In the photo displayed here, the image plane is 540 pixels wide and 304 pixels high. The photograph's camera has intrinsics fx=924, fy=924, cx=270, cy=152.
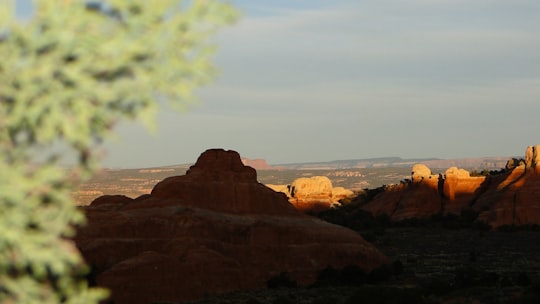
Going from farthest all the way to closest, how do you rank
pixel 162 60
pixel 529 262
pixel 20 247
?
1. pixel 529 262
2. pixel 162 60
3. pixel 20 247

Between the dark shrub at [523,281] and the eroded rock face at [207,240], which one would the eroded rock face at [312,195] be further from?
the dark shrub at [523,281]

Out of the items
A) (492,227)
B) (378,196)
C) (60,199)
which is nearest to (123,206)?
(60,199)

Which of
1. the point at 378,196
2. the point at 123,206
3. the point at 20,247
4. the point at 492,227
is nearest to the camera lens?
the point at 20,247

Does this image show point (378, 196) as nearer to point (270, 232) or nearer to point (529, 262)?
point (529, 262)

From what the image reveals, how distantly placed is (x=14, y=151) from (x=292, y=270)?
138ft

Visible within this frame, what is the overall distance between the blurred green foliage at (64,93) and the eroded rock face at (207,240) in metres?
33.4

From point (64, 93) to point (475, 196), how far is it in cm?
10329

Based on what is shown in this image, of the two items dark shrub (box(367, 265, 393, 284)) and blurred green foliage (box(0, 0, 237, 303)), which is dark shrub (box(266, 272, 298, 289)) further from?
blurred green foliage (box(0, 0, 237, 303))

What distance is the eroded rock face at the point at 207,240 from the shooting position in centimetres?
4294

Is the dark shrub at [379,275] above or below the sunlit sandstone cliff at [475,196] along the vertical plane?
below

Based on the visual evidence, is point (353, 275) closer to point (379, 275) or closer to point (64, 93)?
point (379, 275)

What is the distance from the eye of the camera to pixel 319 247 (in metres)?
51.0

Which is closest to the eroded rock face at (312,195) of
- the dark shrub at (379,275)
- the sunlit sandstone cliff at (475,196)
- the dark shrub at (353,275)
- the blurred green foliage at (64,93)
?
the sunlit sandstone cliff at (475,196)

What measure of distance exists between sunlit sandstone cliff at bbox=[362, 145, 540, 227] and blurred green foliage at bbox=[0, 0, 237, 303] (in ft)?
297
